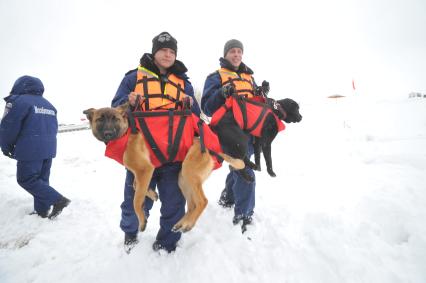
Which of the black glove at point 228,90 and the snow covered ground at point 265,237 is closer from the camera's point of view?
the snow covered ground at point 265,237

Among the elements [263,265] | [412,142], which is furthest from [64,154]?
[412,142]

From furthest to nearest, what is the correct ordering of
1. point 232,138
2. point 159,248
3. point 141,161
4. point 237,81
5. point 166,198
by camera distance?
point 237,81 < point 232,138 < point 159,248 < point 166,198 < point 141,161

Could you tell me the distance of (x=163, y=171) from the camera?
8.45 feet

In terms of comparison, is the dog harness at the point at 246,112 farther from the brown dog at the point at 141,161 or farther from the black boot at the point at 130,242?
the black boot at the point at 130,242

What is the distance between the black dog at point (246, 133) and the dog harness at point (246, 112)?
0.16 ft

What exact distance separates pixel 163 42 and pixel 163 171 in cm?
149

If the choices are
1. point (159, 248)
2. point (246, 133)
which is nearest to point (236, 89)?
point (246, 133)

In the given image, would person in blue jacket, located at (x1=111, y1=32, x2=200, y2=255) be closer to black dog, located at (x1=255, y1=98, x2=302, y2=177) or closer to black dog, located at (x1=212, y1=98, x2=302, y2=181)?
black dog, located at (x1=212, y1=98, x2=302, y2=181)

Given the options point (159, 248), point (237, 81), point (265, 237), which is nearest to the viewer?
point (159, 248)

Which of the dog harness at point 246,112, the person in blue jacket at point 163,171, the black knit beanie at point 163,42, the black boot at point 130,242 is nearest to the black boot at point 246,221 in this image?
the person in blue jacket at point 163,171

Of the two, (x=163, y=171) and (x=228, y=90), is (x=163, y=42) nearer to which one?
(x=228, y=90)

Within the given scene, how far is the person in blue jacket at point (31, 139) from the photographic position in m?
3.44

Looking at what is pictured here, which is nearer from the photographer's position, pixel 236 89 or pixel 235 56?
pixel 236 89

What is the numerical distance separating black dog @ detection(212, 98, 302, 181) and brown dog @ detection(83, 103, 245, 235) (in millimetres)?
479
